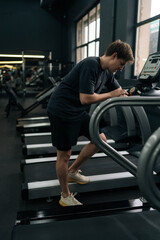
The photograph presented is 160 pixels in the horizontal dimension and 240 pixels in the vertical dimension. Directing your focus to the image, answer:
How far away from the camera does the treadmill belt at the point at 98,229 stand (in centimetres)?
132

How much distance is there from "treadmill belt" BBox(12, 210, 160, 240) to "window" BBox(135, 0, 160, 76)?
2.89m

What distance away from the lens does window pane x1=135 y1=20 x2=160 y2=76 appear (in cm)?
385

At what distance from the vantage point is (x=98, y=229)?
1.39m

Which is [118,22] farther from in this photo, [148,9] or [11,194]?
[11,194]

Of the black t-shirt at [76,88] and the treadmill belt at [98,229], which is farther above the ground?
the black t-shirt at [76,88]

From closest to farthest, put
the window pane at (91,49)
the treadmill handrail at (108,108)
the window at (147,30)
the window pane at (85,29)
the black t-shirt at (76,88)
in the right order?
the treadmill handrail at (108,108) < the black t-shirt at (76,88) < the window at (147,30) < the window pane at (91,49) < the window pane at (85,29)

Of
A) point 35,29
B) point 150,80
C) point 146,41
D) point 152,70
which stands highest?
point 35,29

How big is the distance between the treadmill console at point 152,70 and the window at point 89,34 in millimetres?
4446

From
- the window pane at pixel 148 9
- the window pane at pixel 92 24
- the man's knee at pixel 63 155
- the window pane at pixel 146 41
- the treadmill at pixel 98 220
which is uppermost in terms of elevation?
the window pane at pixel 92 24

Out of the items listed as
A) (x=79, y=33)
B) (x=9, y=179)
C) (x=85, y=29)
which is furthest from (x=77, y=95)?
(x=79, y=33)

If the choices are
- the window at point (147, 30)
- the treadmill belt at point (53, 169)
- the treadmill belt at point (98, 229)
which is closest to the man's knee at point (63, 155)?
the treadmill belt at point (98, 229)

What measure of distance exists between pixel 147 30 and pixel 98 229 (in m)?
3.86

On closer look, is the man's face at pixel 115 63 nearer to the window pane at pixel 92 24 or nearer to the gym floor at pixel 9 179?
the gym floor at pixel 9 179

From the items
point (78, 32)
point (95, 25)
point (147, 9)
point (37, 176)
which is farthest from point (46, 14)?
point (37, 176)
